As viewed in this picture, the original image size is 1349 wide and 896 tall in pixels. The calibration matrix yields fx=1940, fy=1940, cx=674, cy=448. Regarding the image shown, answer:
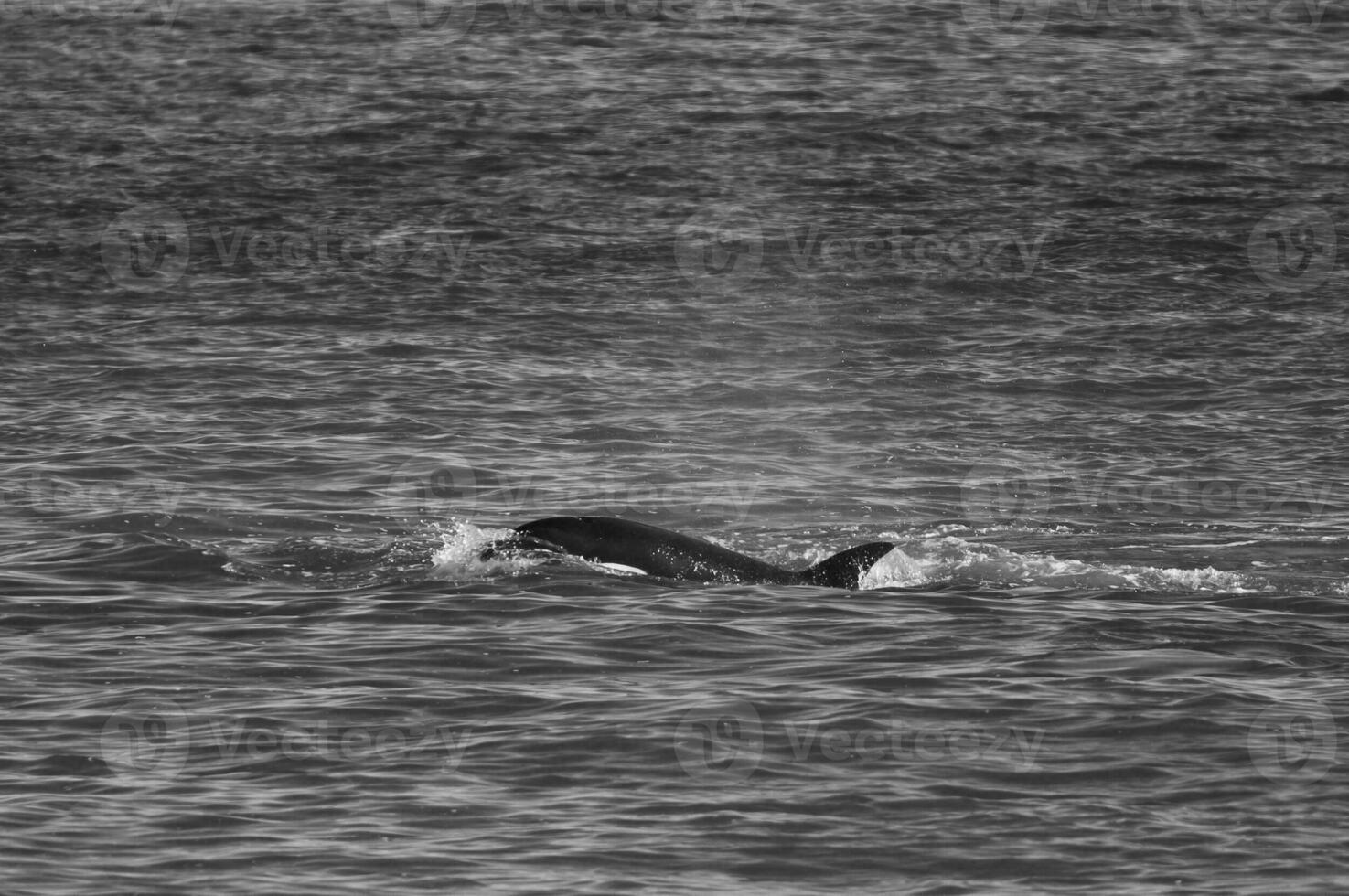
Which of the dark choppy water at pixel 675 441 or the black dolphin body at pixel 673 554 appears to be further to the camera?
the black dolphin body at pixel 673 554

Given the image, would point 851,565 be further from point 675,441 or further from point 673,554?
point 675,441

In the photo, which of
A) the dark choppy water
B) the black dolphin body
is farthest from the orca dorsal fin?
the dark choppy water

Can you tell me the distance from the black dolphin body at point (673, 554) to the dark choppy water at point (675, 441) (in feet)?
0.80

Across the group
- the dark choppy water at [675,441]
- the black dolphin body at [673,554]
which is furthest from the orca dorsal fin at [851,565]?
the dark choppy water at [675,441]

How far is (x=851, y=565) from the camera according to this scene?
56.7 ft

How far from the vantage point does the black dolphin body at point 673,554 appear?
17375 mm

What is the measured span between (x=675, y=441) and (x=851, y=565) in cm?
767

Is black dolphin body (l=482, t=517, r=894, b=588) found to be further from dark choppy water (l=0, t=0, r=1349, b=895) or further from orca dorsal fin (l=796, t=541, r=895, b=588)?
dark choppy water (l=0, t=0, r=1349, b=895)

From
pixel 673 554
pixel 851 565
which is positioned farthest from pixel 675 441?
pixel 851 565

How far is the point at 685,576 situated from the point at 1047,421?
964 cm

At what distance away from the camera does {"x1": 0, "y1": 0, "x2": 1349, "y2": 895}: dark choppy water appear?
40.5 ft

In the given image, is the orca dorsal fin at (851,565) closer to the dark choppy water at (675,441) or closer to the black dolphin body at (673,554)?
the black dolphin body at (673,554)

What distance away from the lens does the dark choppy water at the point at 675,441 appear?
12359 millimetres

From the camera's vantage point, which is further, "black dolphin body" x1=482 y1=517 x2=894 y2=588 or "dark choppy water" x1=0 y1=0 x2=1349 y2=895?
"black dolphin body" x1=482 y1=517 x2=894 y2=588
